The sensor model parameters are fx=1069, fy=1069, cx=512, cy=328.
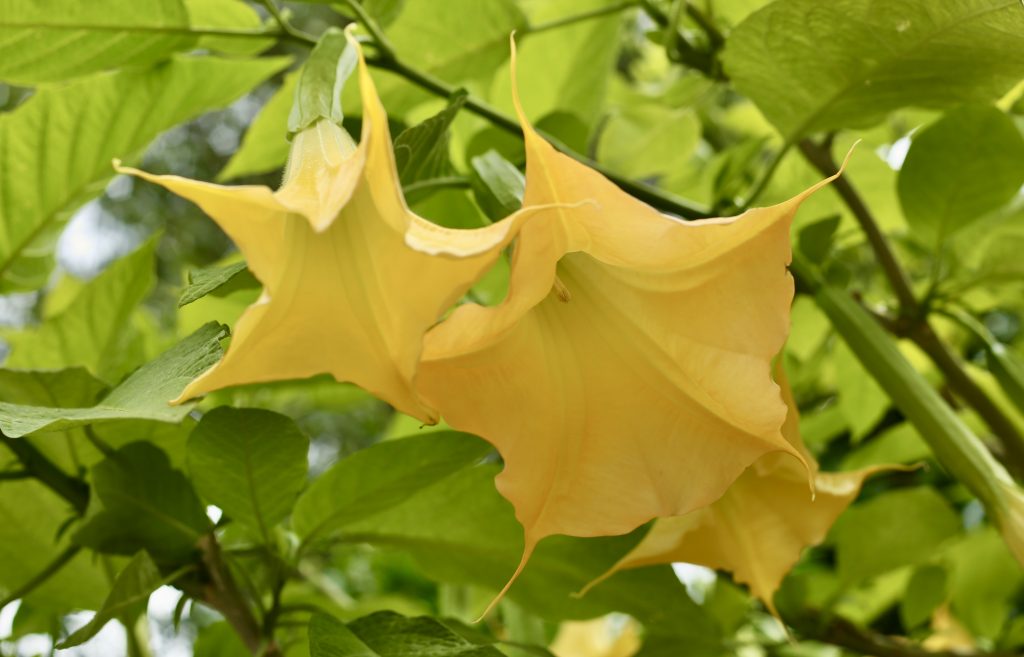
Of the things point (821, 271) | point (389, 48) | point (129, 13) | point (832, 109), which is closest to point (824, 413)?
point (821, 271)

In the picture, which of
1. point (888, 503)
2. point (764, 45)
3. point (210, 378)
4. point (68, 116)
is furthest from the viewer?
point (888, 503)

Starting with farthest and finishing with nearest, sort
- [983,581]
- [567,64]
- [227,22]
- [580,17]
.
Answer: [983,581] < [567,64] < [580,17] < [227,22]

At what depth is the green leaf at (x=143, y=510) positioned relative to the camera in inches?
23.8

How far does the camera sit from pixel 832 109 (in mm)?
701

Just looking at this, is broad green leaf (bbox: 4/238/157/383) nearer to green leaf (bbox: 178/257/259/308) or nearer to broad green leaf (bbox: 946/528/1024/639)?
green leaf (bbox: 178/257/259/308)

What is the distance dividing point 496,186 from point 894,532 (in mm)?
610

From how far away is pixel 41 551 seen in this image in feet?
2.46

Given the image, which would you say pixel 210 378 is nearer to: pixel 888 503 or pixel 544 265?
pixel 544 265

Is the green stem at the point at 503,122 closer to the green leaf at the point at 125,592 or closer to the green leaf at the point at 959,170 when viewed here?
the green leaf at the point at 959,170

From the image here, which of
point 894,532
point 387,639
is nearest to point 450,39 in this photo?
point 387,639

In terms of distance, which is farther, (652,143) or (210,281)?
(652,143)

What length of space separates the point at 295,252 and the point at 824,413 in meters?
0.76

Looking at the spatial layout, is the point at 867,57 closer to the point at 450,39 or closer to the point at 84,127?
the point at 450,39

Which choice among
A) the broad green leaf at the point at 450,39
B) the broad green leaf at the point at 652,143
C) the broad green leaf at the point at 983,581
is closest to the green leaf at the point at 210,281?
the broad green leaf at the point at 450,39
